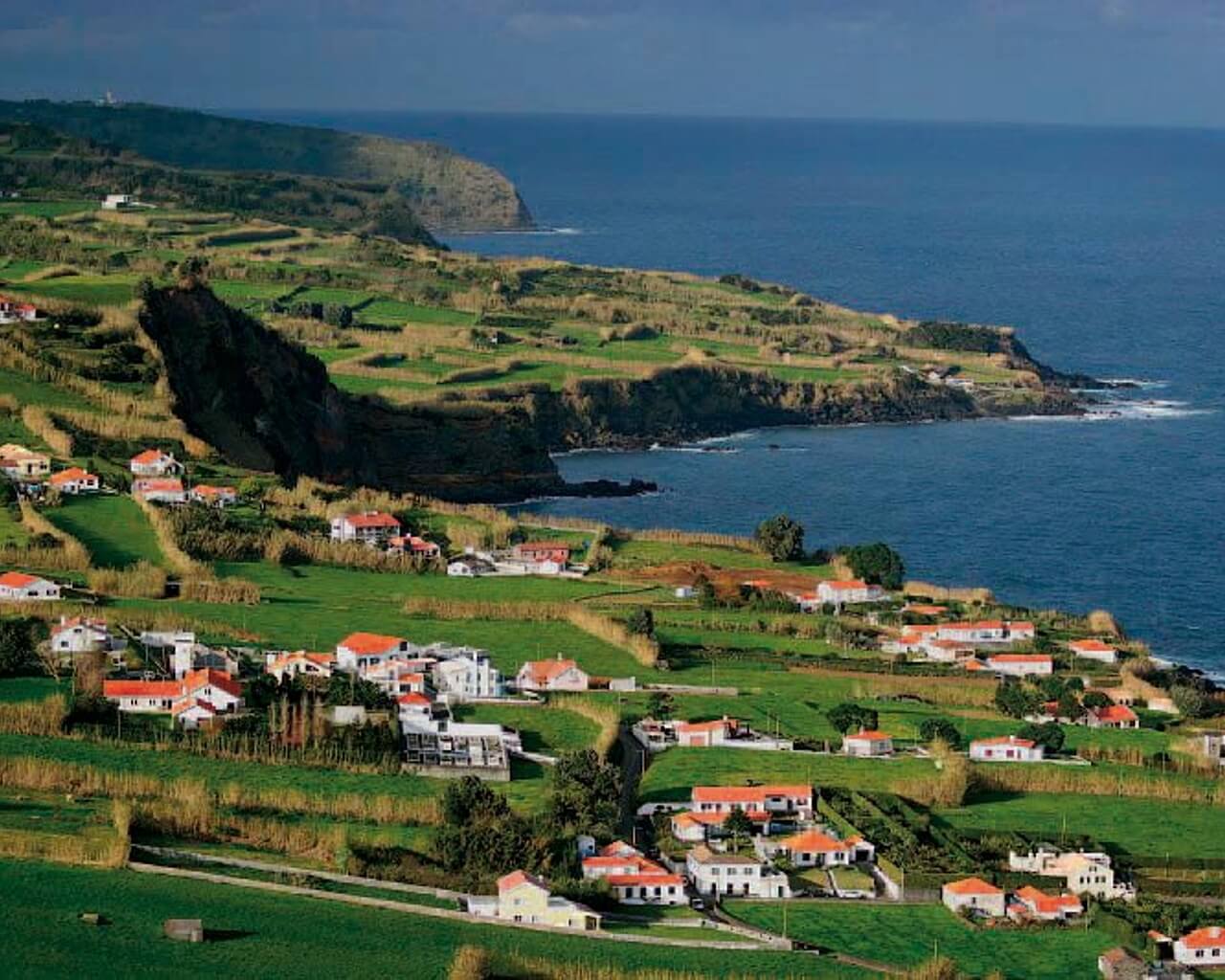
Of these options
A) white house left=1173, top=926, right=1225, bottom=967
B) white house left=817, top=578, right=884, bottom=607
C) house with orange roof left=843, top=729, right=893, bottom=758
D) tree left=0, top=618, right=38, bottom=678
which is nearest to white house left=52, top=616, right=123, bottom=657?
tree left=0, top=618, right=38, bottom=678

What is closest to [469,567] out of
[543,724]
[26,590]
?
[26,590]

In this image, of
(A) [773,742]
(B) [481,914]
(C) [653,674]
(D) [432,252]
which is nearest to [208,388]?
(C) [653,674]

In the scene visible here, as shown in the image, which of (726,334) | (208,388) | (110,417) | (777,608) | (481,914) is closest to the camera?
(481,914)

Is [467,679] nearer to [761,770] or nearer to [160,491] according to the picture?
[761,770]

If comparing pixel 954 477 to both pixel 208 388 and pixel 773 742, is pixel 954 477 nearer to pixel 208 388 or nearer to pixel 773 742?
pixel 208 388

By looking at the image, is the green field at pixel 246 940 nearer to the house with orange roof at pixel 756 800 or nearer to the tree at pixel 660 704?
the house with orange roof at pixel 756 800

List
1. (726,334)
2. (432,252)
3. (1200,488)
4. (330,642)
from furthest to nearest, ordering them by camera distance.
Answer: (432,252)
(726,334)
(1200,488)
(330,642)

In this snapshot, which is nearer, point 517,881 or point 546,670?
point 517,881
